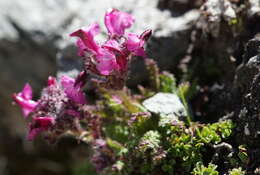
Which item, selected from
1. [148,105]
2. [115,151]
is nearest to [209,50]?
[148,105]

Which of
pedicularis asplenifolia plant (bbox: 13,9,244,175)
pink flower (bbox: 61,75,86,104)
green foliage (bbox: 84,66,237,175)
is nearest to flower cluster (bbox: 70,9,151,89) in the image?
pedicularis asplenifolia plant (bbox: 13,9,244,175)

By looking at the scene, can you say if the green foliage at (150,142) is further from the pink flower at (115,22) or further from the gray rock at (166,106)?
the pink flower at (115,22)

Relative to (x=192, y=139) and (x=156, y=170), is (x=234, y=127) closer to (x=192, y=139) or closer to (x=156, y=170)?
(x=192, y=139)

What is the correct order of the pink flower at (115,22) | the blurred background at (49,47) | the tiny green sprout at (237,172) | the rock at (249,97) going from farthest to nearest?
the blurred background at (49,47), the pink flower at (115,22), the rock at (249,97), the tiny green sprout at (237,172)

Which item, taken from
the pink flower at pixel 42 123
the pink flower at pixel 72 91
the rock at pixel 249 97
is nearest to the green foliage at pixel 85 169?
the pink flower at pixel 42 123

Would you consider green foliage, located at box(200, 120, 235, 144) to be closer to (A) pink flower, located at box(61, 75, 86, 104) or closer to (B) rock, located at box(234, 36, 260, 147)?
(B) rock, located at box(234, 36, 260, 147)

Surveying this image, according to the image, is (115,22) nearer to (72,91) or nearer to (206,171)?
(72,91)
